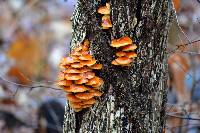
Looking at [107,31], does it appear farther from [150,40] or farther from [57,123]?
[57,123]

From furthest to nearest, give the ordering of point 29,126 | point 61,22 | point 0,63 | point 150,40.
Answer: point 61,22, point 0,63, point 29,126, point 150,40

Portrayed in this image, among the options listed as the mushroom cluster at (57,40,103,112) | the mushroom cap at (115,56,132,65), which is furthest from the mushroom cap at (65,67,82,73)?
the mushroom cap at (115,56,132,65)

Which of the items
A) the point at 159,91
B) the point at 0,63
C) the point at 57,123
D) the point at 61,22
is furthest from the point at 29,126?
the point at 61,22

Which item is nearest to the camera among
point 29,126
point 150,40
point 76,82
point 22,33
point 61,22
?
point 76,82

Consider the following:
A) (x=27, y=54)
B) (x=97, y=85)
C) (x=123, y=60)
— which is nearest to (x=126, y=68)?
(x=123, y=60)

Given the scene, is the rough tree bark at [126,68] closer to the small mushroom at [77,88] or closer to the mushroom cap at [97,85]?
the mushroom cap at [97,85]

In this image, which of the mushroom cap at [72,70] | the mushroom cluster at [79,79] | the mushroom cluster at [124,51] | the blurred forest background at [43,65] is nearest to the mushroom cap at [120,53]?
the mushroom cluster at [124,51]

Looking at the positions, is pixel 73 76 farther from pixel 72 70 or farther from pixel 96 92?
pixel 96 92
